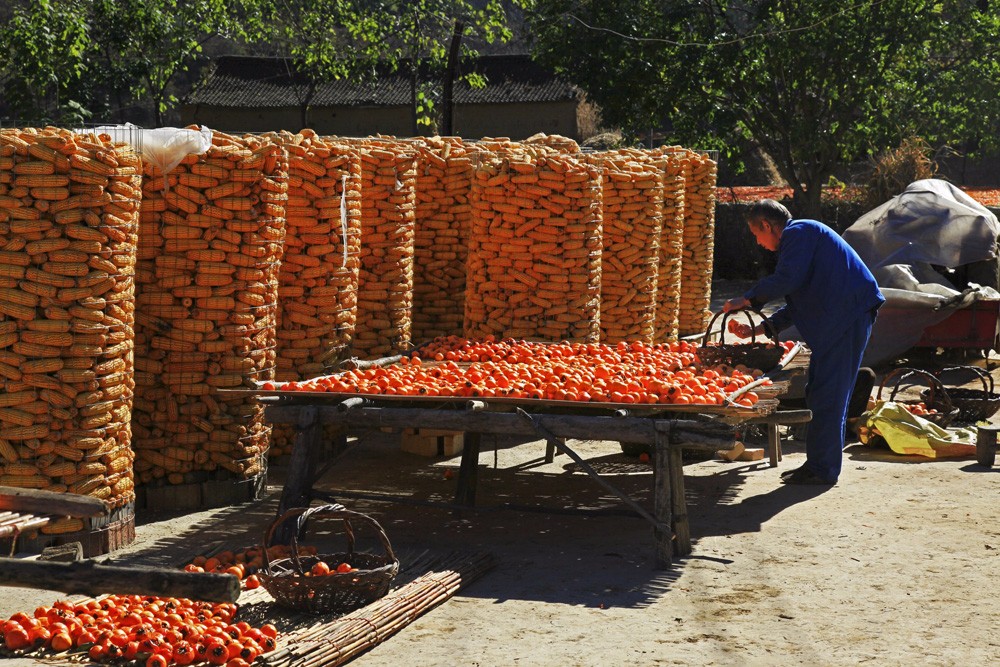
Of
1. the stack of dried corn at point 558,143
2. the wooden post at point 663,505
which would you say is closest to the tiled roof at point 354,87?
the stack of dried corn at point 558,143

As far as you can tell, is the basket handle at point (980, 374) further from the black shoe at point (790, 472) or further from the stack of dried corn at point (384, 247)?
the stack of dried corn at point (384, 247)

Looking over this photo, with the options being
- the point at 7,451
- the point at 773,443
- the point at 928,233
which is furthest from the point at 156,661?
the point at 928,233

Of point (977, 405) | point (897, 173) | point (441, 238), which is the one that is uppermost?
point (897, 173)

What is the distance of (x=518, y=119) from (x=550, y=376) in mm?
25184

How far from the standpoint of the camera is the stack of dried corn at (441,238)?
10344 mm

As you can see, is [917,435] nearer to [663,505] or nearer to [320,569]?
[663,505]

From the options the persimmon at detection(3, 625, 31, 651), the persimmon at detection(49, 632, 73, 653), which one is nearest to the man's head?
the persimmon at detection(49, 632, 73, 653)

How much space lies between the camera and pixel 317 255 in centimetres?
851

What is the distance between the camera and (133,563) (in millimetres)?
6438

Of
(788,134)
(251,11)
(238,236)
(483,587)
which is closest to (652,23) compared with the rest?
(788,134)

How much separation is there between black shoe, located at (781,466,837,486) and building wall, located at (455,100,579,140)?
23645mm

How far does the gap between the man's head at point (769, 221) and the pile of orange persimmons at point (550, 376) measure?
0.89 m

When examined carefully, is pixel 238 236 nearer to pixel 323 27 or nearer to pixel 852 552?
pixel 852 552

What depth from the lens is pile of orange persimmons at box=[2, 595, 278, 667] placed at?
4742 millimetres
